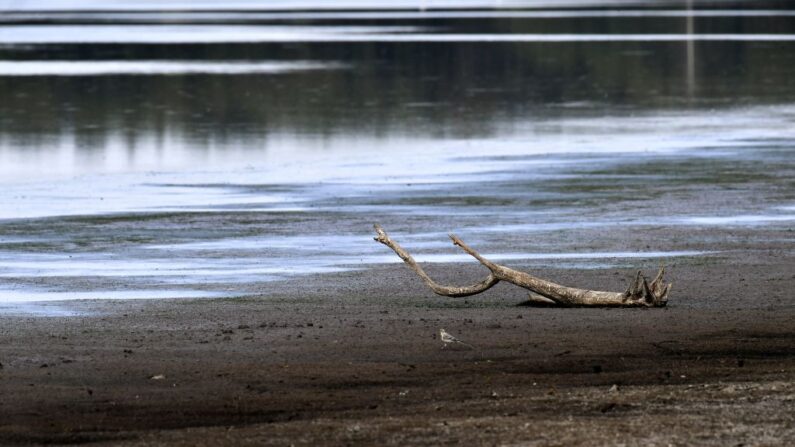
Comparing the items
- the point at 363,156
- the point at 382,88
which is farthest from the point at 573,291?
the point at 382,88

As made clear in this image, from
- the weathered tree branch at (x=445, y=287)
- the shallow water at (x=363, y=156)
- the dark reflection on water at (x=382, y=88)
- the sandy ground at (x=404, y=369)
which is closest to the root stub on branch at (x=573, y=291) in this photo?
the weathered tree branch at (x=445, y=287)

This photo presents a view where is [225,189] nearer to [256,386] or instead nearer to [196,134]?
[196,134]

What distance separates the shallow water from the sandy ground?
4.46 ft

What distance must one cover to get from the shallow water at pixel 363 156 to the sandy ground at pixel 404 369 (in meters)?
1.36

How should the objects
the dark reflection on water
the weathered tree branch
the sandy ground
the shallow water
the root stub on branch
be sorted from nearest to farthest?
the sandy ground → the root stub on branch → the weathered tree branch → the shallow water → the dark reflection on water

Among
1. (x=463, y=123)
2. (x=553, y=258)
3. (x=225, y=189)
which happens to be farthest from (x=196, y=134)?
(x=553, y=258)

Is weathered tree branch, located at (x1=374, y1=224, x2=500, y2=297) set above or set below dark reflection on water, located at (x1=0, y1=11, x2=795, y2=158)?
below

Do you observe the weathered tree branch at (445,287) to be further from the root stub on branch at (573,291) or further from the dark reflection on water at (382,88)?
the dark reflection on water at (382,88)

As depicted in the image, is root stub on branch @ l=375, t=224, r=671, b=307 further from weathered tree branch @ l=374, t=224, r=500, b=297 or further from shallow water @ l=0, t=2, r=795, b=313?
shallow water @ l=0, t=2, r=795, b=313

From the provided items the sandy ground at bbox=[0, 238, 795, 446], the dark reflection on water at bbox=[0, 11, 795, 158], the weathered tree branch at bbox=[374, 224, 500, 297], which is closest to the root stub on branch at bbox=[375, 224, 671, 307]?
the weathered tree branch at bbox=[374, 224, 500, 297]

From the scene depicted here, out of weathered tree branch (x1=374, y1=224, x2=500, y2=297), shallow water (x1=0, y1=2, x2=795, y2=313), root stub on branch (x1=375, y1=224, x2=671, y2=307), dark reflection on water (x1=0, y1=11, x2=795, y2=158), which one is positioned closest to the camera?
root stub on branch (x1=375, y1=224, x2=671, y2=307)

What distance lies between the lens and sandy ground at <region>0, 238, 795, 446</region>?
926 cm

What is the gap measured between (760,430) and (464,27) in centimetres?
6856

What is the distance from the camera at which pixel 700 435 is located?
29.2 feet
